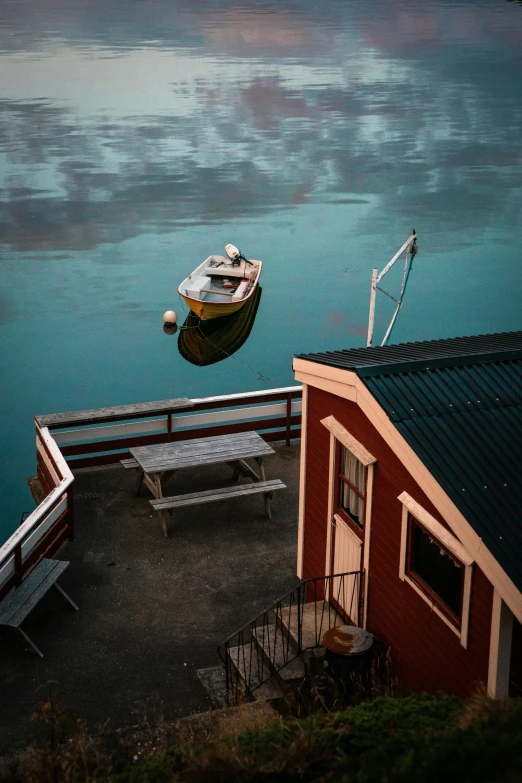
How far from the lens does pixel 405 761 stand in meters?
5.31

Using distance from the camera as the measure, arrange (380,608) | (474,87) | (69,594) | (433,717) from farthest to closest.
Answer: (474,87) → (69,594) → (380,608) → (433,717)

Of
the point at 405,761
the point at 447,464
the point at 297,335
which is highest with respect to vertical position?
the point at 447,464

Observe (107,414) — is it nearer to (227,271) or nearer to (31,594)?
(31,594)

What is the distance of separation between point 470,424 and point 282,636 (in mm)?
3114

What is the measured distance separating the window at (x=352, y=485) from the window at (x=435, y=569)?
3.25 feet

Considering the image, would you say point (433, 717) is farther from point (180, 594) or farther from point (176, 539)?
point (176, 539)

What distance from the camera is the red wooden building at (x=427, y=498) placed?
310 inches

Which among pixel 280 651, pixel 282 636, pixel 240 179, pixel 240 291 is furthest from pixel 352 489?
pixel 240 179

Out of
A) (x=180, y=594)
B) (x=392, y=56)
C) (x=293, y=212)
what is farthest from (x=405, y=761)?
(x=392, y=56)

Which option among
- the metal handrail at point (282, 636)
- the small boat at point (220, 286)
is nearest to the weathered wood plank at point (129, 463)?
the metal handrail at point (282, 636)

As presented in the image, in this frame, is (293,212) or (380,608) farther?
(293,212)

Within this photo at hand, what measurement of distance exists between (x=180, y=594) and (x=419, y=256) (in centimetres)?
3410

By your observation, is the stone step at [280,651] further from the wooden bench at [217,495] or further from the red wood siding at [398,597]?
the wooden bench at [217,495]

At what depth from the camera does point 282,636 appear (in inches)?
400
